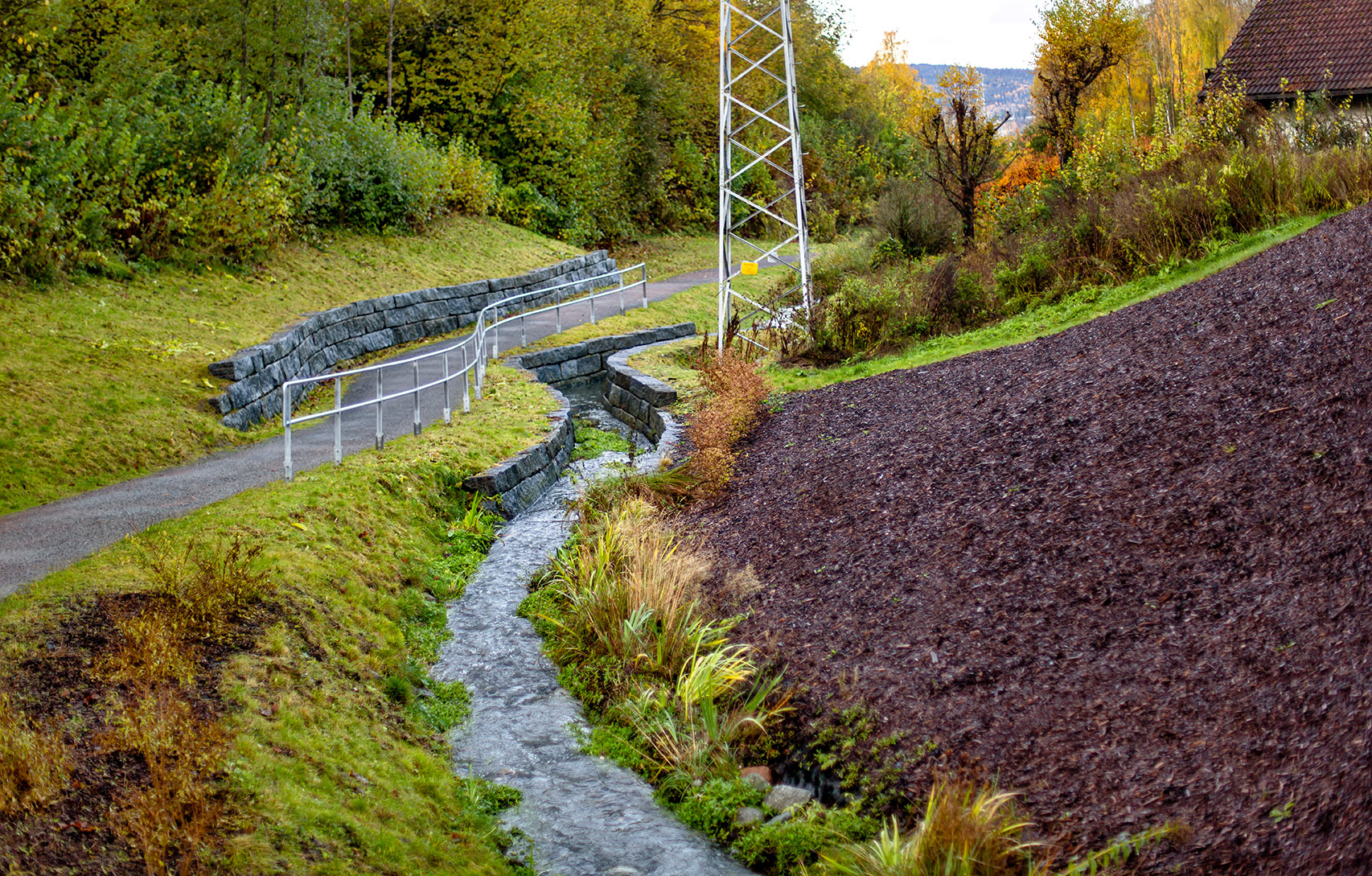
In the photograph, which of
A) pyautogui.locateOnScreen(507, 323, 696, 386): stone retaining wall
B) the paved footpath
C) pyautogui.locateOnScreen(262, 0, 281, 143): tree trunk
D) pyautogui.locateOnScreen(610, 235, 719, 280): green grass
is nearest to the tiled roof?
pyautogui.locateOnScreen(507, 323, 696, 386): stone retaining wall

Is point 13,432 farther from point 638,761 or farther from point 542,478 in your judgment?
point 638,761

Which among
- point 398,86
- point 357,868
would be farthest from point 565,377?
point 398,86

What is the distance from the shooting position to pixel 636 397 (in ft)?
53.2

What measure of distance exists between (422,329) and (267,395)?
6.91 metres

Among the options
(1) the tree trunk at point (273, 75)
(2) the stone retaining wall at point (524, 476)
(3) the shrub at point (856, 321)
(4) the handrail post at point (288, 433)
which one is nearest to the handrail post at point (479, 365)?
(2) the stone retaining wall at point (524, 476)

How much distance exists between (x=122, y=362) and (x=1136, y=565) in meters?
11.1

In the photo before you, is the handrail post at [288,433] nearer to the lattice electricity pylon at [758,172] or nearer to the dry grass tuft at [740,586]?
the dry grass tuft at [740,586]

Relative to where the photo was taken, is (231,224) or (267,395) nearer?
(267,395)

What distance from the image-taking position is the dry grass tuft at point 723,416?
35.8 ft

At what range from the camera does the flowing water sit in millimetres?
5688

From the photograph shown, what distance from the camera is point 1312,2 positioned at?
2431cm

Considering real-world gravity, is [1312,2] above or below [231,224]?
above

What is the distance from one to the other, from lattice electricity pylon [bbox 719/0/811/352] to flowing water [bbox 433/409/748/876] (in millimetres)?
7433

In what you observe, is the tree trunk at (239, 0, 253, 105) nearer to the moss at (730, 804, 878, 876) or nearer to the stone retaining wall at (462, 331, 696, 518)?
the stone retaining wall at (462, 331, 696, 518)
